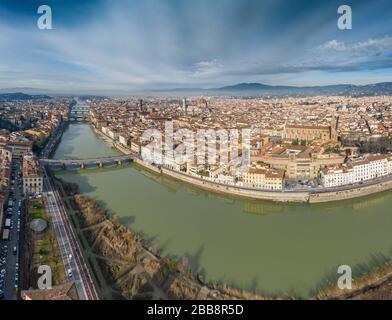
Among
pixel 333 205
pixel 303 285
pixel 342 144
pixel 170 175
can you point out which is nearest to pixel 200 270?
pixel 303 285

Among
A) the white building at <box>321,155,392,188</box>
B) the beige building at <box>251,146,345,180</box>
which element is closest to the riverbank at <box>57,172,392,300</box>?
the white building at <box>321,155,392,188</box>

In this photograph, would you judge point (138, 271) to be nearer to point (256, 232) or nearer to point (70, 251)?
point (70, 251)

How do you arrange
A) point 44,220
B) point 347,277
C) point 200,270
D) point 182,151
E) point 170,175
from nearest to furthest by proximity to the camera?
point 347,277
point 200,270
point 44,220
point 170,175
point 182,151

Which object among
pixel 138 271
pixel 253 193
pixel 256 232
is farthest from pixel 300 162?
pixel 138 271

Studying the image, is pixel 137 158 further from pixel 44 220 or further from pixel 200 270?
pixel 200 270

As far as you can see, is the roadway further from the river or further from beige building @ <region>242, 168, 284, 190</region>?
beige building @ <region>242, 168, 284, 190</region>
